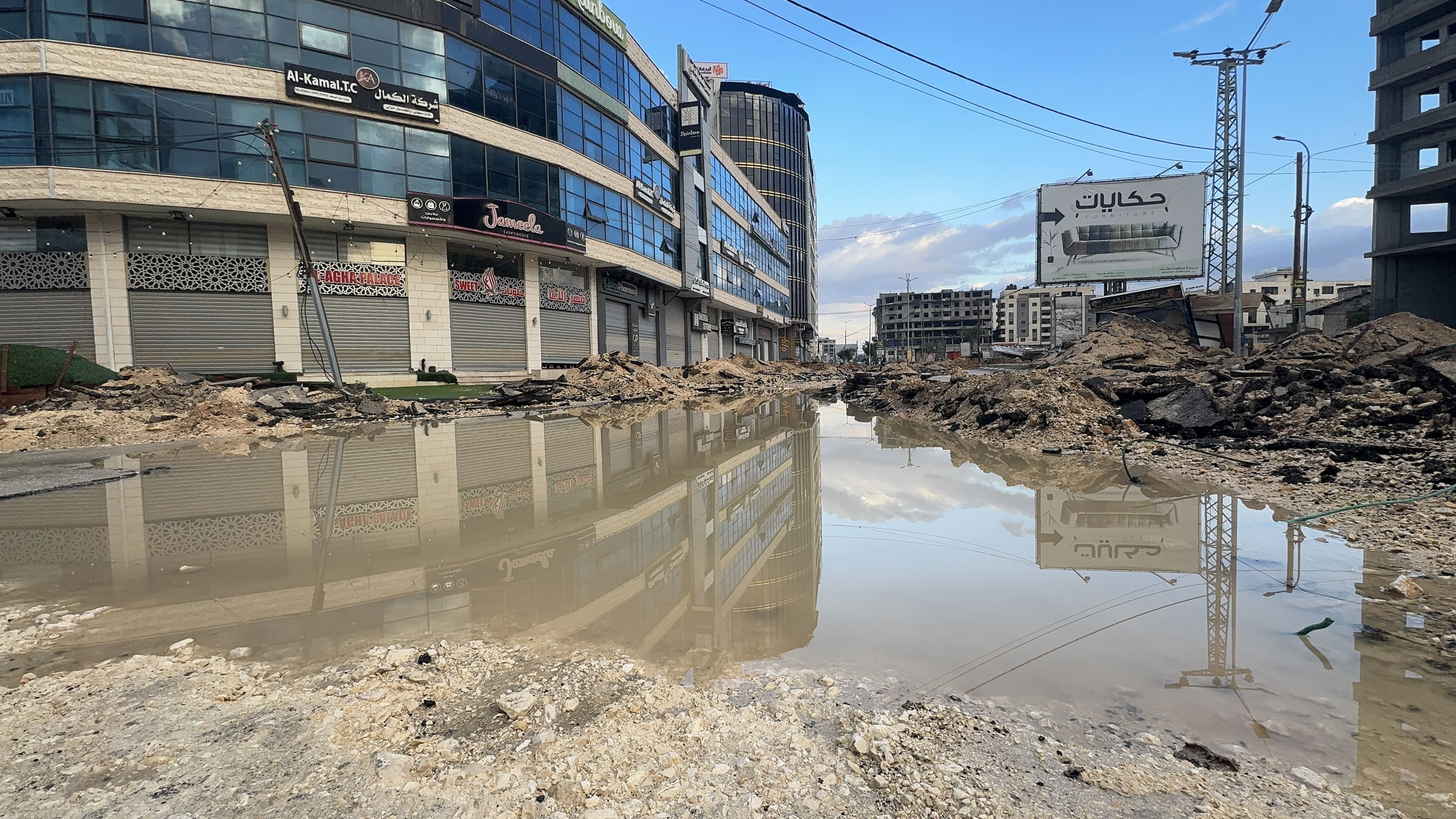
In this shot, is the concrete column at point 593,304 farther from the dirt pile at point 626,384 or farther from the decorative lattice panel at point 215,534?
the decorative lattice panel at point 215,534

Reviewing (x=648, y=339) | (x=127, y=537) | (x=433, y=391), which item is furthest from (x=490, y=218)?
(x=127, y=537)

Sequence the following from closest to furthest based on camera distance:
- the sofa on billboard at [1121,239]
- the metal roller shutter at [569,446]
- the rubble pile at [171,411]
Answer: the metal roller shutter at [569,446] → the rubble pile at [171,411] → the sofa on billboard at [1121,239]

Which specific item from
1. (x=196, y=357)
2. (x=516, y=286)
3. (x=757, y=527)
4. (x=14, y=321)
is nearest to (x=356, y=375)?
(x=196, y=357)

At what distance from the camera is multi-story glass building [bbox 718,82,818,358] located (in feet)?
251

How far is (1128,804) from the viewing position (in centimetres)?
203

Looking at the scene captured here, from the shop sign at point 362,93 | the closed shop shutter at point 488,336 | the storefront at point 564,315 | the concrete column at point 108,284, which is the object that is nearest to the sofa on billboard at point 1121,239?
the storefront at point 564,315

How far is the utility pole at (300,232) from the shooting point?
1938 cm

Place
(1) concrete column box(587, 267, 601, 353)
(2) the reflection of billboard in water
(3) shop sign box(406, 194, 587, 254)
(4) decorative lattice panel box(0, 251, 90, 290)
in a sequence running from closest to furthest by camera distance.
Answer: (2) the reflection of billboard in water, (4) decorative lattice panel box(0, 251, 90, 290), (3) shop sign box(406, 194, 587, 254), (1) concrete column box(587, 267, 601, 353)

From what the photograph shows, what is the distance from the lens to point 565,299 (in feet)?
103

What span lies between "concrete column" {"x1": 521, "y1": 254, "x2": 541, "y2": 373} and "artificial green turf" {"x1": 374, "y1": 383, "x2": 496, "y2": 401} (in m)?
3.52

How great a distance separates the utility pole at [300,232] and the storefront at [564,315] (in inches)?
391

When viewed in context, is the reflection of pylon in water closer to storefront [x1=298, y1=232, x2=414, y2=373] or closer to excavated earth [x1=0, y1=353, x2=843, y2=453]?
excavated earth [x1=0, y1=353, x2=843, y2=453]

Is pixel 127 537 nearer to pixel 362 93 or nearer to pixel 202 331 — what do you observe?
pixel 202 331

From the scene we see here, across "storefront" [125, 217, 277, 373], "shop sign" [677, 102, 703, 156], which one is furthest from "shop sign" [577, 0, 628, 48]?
"storefront" [125, 217, 277, 373]
